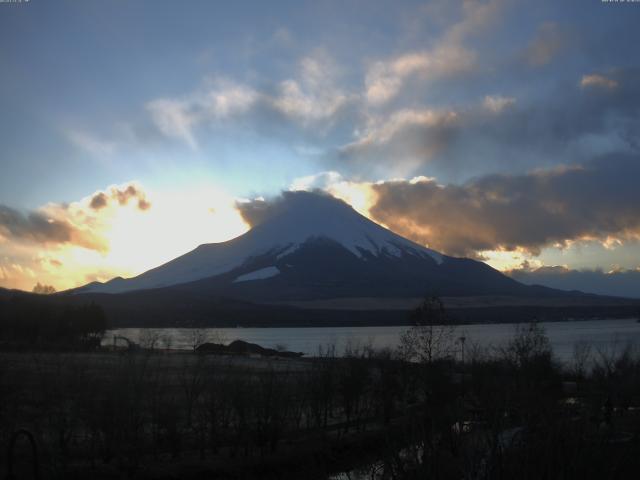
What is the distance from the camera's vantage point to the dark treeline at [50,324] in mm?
60500

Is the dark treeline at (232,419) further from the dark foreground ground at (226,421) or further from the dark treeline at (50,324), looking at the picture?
the dark treeline at (50,324)

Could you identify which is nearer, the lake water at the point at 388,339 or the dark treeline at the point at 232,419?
the dark treeline at the point at 232,419

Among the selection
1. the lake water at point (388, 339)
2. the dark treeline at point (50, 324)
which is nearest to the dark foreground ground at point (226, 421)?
the lake water at point (388, 339)

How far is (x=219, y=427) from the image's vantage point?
20.2 m

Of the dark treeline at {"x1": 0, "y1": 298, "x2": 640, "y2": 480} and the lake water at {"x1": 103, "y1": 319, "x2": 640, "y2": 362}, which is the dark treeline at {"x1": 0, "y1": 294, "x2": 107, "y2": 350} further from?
the dark treeline at {"x1": 0, "y1": 298, "x2": 640, "y2": 480}

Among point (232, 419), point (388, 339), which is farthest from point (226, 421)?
point (388, 339)

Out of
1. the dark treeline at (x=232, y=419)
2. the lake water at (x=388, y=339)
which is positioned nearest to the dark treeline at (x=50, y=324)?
the lake water at (x=388, y=339)

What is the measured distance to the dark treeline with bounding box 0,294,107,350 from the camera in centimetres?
6050

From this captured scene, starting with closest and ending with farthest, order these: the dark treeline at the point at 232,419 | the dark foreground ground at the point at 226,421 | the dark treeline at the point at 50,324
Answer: the dark treeline at the point at 232,419 → the dark foreground ground at the point at 226,421 → the dark treeline at the point at 50,324

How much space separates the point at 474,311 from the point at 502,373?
452ft

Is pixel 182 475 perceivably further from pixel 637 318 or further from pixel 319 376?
pixel 637 318

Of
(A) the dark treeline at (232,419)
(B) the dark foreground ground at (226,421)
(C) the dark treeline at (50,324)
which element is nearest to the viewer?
(A) the dark treeline at (232,419)

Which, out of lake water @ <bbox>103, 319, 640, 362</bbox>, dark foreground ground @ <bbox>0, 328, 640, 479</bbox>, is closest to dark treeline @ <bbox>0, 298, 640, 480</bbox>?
dark foreground ground @ <bbox>0, 328, 640, 479</bbox>

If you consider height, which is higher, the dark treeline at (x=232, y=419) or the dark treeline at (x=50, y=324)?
the dark treeline at (x=50, y=324)
